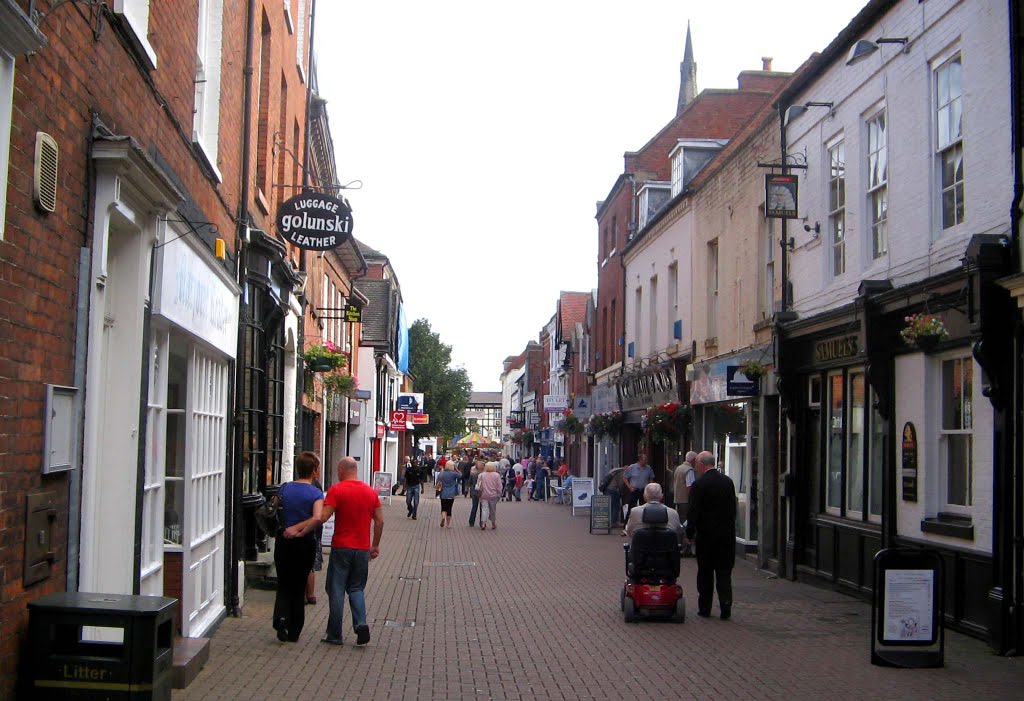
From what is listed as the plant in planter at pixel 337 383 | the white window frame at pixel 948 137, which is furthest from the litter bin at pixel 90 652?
the plant in planter at pixel 337 383

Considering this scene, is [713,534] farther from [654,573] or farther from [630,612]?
[630,612]

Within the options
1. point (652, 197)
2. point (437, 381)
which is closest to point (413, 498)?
point (652, 197)

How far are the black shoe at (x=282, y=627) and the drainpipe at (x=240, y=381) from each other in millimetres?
1583

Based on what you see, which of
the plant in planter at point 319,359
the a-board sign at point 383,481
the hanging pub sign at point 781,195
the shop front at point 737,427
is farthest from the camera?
the a-board sign at point 383,481

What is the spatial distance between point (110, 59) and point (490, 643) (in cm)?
635

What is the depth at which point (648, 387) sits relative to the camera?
27.7 meters

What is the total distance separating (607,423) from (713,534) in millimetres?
19828

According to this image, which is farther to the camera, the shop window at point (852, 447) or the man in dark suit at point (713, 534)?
the shop window at point (852, 447)

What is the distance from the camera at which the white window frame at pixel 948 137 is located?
11352 millimetres

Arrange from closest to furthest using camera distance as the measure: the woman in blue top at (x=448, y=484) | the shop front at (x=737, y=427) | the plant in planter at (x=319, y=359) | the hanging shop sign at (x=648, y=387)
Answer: the shop front at (x=737, y=427)
the plant in planter at (x=319, y=359)
the hanging shop sign at (x=648, y=387)
the woman in blue top at (x=448, y=484)

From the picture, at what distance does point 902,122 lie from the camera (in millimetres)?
12828

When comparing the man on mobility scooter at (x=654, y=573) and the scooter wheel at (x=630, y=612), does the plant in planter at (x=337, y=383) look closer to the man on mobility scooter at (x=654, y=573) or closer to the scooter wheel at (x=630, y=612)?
the man on mobility scooter at (x=654, y=573)

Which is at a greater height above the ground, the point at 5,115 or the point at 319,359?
the point at 5,115

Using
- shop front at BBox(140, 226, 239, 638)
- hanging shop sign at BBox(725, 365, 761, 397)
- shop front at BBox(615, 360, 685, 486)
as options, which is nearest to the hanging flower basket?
shop front at BBox(615, 360, 685, 486)
